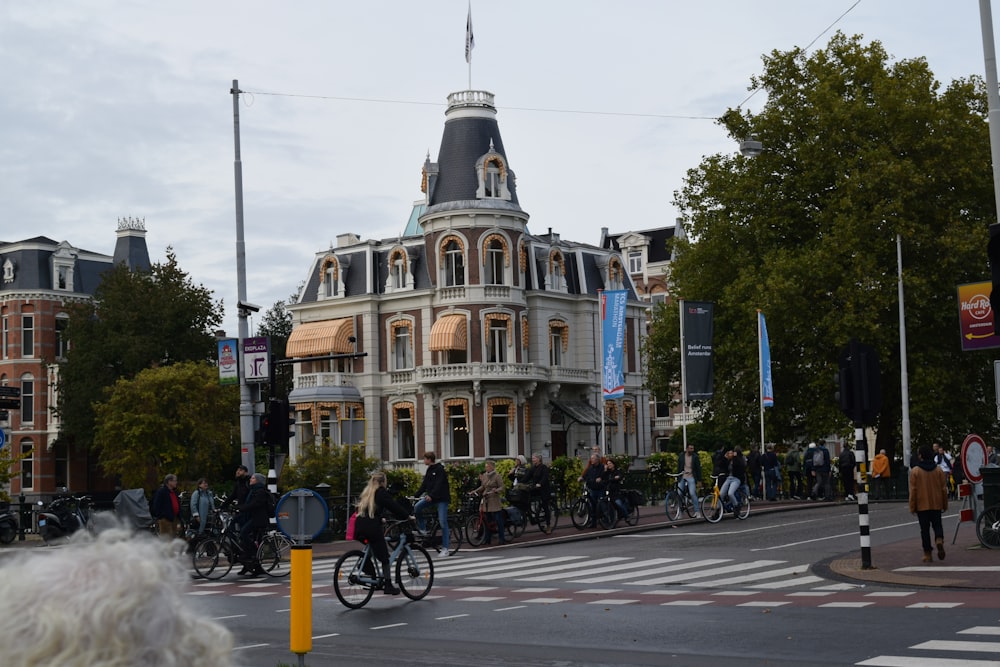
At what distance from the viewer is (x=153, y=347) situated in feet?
212

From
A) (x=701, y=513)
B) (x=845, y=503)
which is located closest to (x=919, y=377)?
(x=845, y=503)

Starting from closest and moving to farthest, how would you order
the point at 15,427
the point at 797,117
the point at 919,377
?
1. the point at 919,377
2. the point at 797,117
3. the point at 15,427

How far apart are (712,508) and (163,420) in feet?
107

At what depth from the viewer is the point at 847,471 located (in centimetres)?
3825

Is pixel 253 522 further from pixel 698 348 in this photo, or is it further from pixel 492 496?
pixel 698 348

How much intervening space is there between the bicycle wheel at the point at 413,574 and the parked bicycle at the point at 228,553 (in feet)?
17.2

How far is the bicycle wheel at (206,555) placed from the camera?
21425mm

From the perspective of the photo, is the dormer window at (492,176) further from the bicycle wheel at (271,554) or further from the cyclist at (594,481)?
the bicycle wheel at (271,554)

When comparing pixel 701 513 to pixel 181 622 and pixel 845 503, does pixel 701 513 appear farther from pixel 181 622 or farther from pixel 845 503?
pixel 181 622

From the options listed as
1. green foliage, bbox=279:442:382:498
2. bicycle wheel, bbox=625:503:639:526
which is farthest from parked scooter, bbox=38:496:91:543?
bicycle wheel, bbox=625:503:639:526

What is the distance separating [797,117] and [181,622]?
141 ft

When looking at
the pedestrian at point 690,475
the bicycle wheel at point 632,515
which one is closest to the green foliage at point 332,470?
the bicycle wheel at point 632,515

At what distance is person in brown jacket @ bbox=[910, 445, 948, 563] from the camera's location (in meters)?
18.5

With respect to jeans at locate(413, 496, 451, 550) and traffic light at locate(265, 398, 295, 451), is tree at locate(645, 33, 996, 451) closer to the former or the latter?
jeans at locate(413, 496, 451, 550)
